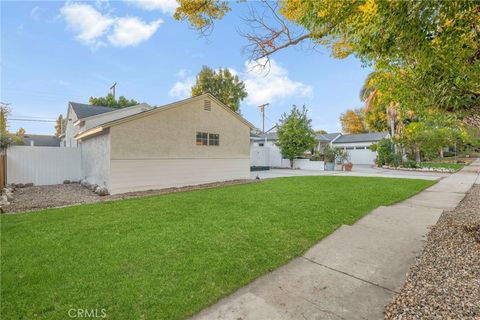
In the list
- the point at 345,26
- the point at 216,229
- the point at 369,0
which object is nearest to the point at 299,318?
the point at 216,229

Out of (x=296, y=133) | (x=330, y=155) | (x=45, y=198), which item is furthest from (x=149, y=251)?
(x=330, y=155)

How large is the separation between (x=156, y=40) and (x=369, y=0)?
36.9ft

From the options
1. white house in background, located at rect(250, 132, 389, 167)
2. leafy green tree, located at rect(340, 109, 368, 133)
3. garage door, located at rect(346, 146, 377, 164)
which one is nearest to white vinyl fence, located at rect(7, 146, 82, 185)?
white house in background, located at rect(250, 132, 389, 167)

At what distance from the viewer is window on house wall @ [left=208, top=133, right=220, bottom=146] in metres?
12.1

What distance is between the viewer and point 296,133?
20.9m

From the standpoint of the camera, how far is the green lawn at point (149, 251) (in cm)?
260

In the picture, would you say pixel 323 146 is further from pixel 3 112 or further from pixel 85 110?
pixel 3 112

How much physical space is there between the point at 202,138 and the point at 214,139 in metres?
0.77

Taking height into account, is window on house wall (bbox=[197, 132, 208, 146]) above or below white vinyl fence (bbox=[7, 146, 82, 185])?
above

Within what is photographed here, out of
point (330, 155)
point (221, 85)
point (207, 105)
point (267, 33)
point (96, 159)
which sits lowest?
point (96, 159)

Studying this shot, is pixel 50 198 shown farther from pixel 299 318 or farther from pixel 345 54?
pixel 345 54

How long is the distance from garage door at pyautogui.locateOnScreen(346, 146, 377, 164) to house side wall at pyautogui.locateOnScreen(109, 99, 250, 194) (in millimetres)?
21428

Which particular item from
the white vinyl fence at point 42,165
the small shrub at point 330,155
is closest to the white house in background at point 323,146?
the small shrub at point 330,155

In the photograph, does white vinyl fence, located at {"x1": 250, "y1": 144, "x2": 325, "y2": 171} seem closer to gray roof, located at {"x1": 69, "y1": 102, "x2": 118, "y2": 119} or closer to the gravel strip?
gray roof, located at {"x1": 69, "y1": 102, "x2": 118, "y2": 119}
